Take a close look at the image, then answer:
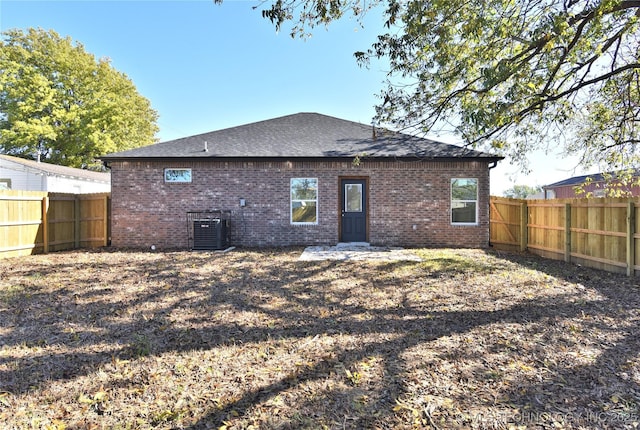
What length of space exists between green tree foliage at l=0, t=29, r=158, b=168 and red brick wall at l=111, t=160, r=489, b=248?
1854 cm

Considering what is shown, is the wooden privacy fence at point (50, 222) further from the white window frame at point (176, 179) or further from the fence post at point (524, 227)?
the fence post at point (524, 227)

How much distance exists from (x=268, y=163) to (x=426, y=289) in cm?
674

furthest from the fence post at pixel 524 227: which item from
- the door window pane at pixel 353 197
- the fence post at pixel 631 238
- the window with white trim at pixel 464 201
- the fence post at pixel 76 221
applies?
the fence post at pixel 76 221

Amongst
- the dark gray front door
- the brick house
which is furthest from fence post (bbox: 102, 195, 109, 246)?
the dark gray front door

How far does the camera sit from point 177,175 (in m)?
10.6

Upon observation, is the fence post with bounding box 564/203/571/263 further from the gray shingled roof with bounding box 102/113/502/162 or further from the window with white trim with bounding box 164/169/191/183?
the window with white trim with bounding box 164/169/191/183

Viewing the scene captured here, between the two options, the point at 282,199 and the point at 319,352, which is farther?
the point at 282,199

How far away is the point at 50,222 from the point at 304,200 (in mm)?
8074

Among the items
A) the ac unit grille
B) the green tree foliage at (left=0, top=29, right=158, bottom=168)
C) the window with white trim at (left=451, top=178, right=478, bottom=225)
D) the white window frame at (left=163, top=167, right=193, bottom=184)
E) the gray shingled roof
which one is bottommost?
the ac unit grille

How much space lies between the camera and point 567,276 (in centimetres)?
679

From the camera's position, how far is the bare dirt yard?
2.37 meters

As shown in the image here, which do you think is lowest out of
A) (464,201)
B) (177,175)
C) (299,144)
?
(464,201)

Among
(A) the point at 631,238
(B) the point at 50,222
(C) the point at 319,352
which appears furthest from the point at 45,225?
(A) the point at 631,238

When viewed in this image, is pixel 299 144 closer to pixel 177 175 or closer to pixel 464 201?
pixel 177 175
